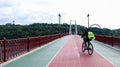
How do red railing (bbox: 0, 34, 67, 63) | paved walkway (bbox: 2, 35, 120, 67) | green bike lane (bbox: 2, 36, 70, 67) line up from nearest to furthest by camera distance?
1. green bike lane (bbox: 2, 36, 70, 67)
2. paved walkway (bbox: 2, 35, 120, 67)
3. red railing (bbox: 0, 34, 67, 63)

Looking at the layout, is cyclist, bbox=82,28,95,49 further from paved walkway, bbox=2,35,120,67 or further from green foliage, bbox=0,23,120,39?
green foliage, bbox=0,23,120,39

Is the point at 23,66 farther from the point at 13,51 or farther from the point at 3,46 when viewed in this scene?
the point at 13,51

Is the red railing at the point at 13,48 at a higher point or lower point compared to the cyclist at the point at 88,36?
lower

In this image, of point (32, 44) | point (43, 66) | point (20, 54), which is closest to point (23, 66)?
point (43, 66)

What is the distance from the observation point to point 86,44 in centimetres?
2298

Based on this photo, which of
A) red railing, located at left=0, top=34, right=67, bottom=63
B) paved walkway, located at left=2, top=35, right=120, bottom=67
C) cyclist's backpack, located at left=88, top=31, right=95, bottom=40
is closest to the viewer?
paved walkway, located at left=2, top=35, right=120, bottom=67

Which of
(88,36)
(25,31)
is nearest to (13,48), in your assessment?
(88,36)

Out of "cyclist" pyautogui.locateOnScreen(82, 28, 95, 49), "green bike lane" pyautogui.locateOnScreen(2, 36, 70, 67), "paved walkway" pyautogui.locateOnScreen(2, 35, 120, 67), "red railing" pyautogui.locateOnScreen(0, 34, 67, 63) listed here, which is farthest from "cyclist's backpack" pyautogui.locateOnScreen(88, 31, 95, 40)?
"red railing" pyautogui.locateOnScreen(0, 34, 67, 63)

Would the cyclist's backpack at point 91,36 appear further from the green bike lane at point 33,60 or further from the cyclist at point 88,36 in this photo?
the green bike lane at point 33,60

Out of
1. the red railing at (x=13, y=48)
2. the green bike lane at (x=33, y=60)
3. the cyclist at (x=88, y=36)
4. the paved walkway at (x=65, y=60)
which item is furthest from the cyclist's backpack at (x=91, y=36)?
the red railing at (x=13, y=48)

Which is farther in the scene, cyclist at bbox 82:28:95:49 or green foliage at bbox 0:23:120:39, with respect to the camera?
green foliage at bbox 0:23:120:39

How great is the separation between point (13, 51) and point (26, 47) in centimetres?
444

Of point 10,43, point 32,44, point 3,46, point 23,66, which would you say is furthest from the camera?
point 32,44

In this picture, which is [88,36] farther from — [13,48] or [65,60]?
[13,48]
